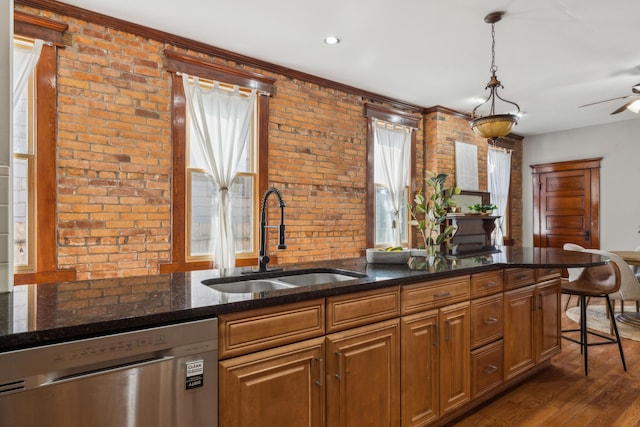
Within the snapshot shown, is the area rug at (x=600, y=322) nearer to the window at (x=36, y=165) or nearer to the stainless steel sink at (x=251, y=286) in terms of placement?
the stainless steel sink at (x=251, y=286)

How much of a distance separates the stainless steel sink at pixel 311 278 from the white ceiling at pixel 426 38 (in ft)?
7.01

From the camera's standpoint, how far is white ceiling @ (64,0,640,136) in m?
2.98

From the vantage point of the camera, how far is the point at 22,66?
2830 mm

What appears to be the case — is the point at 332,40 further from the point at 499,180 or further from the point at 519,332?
the point at 499,180

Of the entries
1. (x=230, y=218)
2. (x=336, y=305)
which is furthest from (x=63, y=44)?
(x=336, y=305)

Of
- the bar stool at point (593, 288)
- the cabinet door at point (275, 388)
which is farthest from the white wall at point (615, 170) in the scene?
the cabinet door at point (275, 388)

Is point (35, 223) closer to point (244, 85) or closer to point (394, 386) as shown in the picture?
point (244, 85)

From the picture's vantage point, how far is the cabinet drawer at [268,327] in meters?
1.39

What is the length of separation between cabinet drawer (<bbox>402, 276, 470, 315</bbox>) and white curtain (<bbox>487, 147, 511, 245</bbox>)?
4.97 metres

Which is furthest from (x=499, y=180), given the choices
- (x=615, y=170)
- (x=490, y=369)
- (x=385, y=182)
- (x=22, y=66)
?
(x=22, y=66)

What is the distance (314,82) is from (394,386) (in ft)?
11.8

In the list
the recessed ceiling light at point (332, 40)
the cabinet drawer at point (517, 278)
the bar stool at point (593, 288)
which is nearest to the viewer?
the cabinet drawer at point (517, 278)

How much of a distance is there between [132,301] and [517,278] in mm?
2487

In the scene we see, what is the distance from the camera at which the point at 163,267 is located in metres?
3.47
